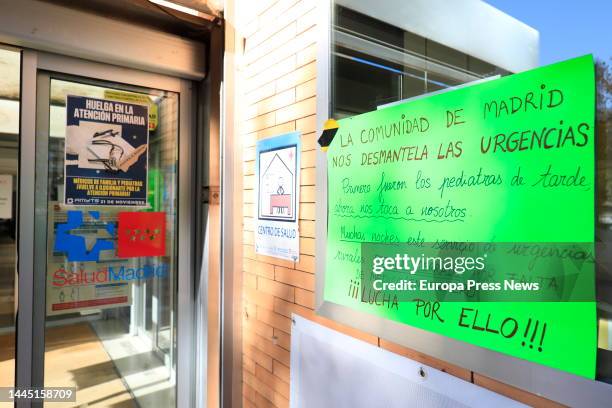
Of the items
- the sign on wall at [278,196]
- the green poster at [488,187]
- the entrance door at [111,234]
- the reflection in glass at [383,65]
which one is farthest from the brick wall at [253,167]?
the entrance door at [111,234]

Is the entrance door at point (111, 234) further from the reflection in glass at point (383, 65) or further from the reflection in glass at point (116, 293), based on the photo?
the reflection in glass at point (383, 65)

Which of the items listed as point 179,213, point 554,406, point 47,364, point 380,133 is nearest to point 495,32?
point 380,133

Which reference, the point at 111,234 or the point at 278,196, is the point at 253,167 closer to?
the point at 278,196

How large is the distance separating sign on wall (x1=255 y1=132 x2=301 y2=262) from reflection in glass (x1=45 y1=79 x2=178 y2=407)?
0.88m

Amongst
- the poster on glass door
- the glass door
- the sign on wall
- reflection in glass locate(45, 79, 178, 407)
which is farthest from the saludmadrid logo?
the sign on wall

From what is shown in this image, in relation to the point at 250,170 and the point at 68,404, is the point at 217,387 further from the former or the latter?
the point at 250,170

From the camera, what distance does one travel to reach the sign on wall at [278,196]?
76.7 inches

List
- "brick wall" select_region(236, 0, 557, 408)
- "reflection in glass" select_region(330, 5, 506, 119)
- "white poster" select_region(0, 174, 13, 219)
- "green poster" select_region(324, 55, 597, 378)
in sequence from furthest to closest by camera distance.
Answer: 1. "white poster" select_region(0, 174, 13, 219)
2. "brick wall" select_region(236, 0, 557, 408)
3. "reflection in glass" select_region(330, 5, 506, 119)
4. "green poster" select_region(324, 55, 597, 378)

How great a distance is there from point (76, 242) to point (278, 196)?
1.33m

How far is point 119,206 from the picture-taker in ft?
8.56

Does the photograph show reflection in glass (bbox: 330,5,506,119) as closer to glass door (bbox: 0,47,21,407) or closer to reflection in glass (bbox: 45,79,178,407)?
reflection in glass (bbox: 45,79,178,407)

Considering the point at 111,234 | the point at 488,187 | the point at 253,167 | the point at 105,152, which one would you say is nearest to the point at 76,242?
the point at 111,234

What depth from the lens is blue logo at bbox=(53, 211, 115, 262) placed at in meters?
2.42

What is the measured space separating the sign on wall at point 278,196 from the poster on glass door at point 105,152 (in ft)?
3.04
